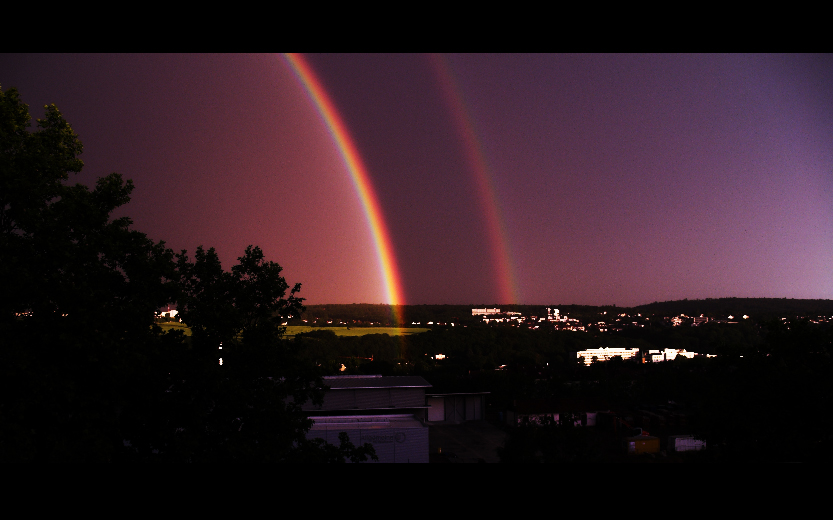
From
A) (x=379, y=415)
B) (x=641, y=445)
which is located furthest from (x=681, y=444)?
(x=379, y=415)

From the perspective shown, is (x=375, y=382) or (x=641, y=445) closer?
(x=641, y=445)

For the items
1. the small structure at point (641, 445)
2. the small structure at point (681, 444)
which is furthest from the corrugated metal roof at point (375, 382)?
the small structure at point (681, 444)

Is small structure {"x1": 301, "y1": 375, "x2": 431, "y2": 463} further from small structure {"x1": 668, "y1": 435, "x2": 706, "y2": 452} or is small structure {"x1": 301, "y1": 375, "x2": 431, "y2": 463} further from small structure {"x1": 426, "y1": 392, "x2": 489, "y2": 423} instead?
small structure {"x1": 668, "y1": 435, "x2": 706, "y2": 452}

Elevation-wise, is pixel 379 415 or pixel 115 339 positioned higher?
pixel 115 339

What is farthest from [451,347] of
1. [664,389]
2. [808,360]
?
[808,360]

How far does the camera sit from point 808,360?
14.0 meters

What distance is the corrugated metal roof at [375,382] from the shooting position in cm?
3256

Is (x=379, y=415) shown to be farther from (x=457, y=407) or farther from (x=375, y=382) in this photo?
(x=457, y=407)

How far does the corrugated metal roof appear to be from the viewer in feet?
107

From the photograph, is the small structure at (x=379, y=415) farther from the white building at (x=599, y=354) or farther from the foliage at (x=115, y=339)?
the white building at (x=599, y=354)

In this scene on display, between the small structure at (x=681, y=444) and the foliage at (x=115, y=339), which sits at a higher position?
the foliage at (x=115, y=339)

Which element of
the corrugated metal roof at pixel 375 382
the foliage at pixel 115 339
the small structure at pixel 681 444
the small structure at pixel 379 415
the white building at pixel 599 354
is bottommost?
the white building at pixel 599 354

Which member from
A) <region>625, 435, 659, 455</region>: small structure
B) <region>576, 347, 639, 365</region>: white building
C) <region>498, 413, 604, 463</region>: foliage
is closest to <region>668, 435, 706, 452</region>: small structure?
<region>625, 435, 659, 455</region>: small structure

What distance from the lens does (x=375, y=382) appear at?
3462cm
